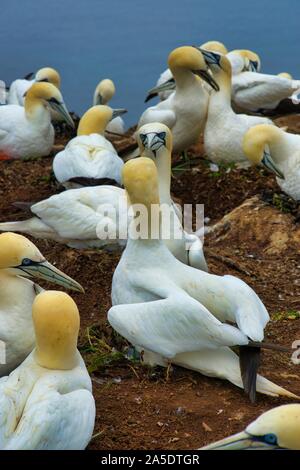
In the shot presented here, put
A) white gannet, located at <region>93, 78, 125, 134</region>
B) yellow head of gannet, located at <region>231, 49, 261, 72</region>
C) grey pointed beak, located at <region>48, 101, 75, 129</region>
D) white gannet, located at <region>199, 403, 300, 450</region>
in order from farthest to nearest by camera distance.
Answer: white gannet, located at <region>93, 78, 125, 134</region>
yellow head of gannet, located at <region>231, 49, 261, 72</region>
grey pointed beak, located at <region>48, 101, 75, 129</region>
white gannet, located at <region>199, 403, 300, 450</region>

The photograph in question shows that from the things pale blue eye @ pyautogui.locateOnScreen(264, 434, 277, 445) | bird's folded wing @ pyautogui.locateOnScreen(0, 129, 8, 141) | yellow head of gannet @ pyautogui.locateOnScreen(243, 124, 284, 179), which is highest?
pale blue eye @ pyautogui.locateOnScreen(264, 434, 277, 445)

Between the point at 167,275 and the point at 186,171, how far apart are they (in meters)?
3.91

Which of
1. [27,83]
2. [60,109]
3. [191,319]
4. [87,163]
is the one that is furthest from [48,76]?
[191,319]

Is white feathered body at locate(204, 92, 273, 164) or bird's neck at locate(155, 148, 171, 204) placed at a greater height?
bird's neck at locate(155, 148, 171, 204)

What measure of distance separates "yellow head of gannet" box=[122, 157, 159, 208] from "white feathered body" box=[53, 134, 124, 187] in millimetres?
2214

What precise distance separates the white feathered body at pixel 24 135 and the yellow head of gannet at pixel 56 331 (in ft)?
17.9

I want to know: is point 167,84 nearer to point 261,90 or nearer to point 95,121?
point 261,90

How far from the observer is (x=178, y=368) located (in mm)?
6203

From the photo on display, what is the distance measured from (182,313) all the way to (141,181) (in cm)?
93

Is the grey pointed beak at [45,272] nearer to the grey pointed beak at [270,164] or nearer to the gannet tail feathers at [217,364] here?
the gannet tail feathers at [217,364]

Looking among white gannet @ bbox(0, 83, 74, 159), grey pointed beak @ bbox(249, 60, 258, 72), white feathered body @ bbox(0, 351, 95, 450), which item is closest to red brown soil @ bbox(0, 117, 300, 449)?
white gannet @ bbox(0, 83, 74, 159)

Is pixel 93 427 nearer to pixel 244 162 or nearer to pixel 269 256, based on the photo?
pixel 269 256

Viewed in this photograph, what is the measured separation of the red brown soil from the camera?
5488 mm

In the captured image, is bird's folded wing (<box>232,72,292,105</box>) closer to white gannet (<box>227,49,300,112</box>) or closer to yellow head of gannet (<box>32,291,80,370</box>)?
white gannet (<box>227,49,300,112</box>)
